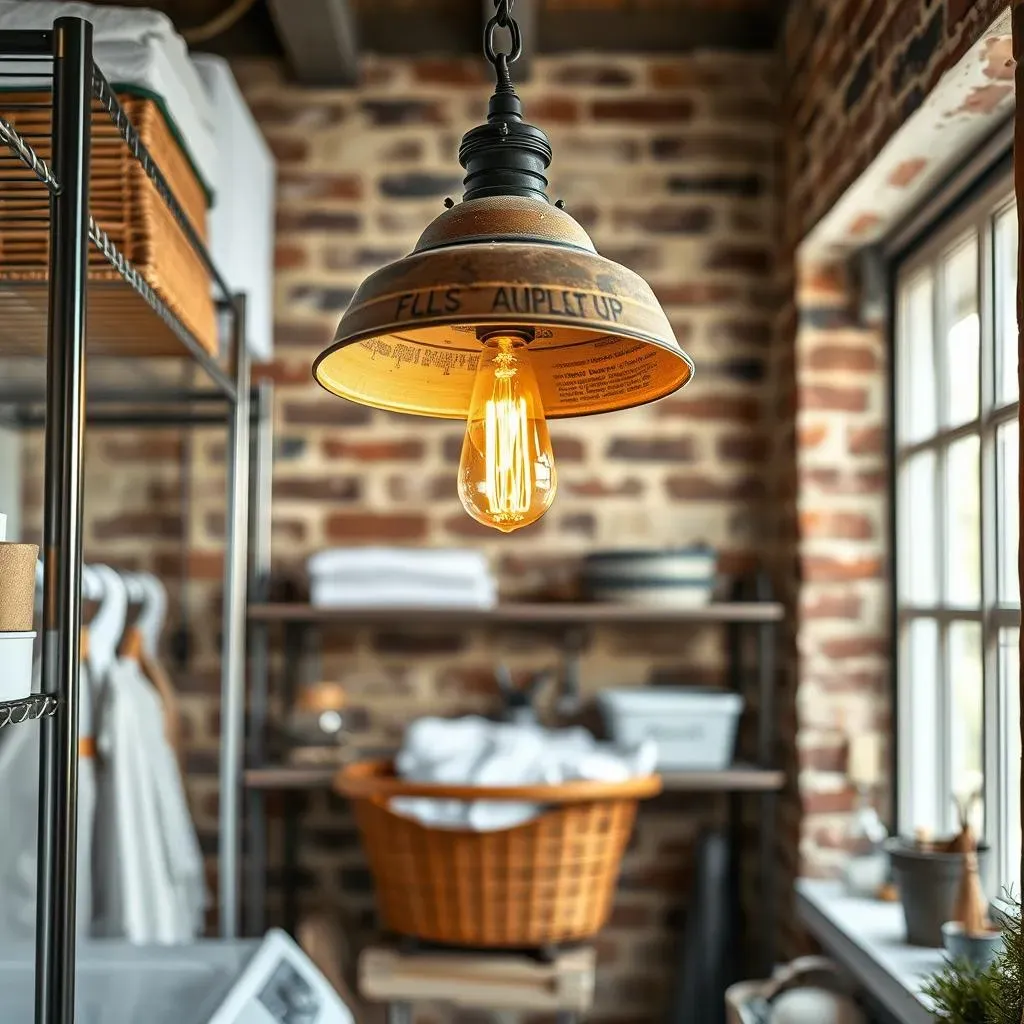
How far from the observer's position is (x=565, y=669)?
8.51 feet

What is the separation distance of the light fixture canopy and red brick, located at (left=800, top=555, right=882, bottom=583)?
4.31 ft

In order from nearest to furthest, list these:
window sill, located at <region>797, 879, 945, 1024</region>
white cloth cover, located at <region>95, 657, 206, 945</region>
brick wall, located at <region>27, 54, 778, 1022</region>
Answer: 1. window sill, located at <region>797, 879, 945, 1024</region>
2. white cloth cover, located at <region>95, 657, 206, 945</region>
3. brick wall, located at <region>27, 54, 778, 1022</region>

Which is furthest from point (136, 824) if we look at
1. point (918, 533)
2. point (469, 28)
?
point (469, 28)

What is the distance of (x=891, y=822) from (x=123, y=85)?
6.06 feet

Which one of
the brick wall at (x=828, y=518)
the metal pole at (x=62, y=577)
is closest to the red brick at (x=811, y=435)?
the brick wall at (x=828, y=518)

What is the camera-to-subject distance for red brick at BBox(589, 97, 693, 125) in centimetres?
264

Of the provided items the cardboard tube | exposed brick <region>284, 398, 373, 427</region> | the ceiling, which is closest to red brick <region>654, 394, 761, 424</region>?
exposed brick <region>284, 398, 373, 427</region>

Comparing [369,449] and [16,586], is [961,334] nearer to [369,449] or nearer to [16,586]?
[369,449]

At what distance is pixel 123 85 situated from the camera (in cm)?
155

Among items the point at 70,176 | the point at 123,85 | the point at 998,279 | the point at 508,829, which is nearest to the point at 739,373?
the point at 998,279

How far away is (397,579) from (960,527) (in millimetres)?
1049

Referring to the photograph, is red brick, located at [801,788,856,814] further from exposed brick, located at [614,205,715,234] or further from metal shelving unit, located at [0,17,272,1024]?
metal shelving unit, located at [0,17,272,1024]

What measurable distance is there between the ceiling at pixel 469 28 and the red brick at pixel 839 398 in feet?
2.70

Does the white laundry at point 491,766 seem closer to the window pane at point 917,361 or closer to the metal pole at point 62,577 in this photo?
the window pane at point 917,361
